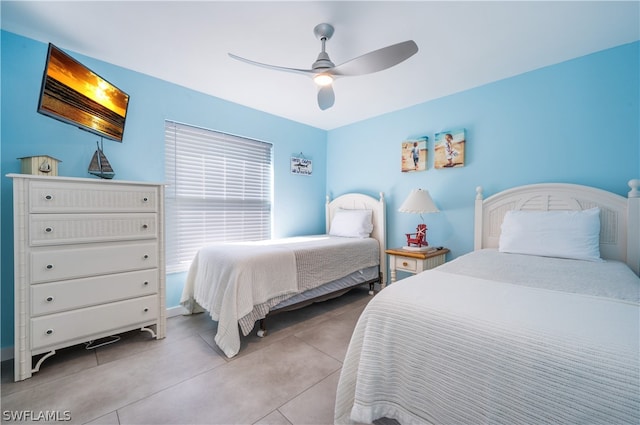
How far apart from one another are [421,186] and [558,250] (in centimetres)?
149

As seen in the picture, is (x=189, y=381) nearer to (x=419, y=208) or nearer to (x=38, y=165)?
(x=38, y=165)

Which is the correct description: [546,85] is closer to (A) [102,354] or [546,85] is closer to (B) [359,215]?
(B) [359,215]

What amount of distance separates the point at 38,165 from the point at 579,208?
13.4 ft

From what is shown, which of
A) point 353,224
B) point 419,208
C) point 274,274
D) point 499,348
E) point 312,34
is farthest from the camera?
point 353,224

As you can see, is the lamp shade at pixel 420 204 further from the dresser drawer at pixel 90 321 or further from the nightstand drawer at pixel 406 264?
the dresser drawer at pixel 90 321

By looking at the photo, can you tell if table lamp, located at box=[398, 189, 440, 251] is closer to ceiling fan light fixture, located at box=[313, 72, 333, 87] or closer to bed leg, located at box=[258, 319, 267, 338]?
ceiling fan light fixture, located at box=[313, 72, 333, 87]

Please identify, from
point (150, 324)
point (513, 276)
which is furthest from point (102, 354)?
point (513, 276)

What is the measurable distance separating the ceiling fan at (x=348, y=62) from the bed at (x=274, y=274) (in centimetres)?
143

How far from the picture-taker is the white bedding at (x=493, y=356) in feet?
2.38

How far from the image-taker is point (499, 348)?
862mm

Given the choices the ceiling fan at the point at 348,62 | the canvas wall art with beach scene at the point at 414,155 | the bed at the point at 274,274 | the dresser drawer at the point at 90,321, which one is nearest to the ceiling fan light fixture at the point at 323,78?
the ceiling fan at the point at 348,62

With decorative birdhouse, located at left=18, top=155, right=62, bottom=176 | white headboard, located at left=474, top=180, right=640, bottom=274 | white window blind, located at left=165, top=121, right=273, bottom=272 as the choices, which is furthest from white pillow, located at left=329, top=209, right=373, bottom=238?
decorative birdhouse, located at left=18, top=155, right=62, bottom=176

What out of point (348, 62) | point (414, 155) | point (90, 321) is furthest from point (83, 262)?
point (414, 155)

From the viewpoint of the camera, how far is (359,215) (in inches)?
141
